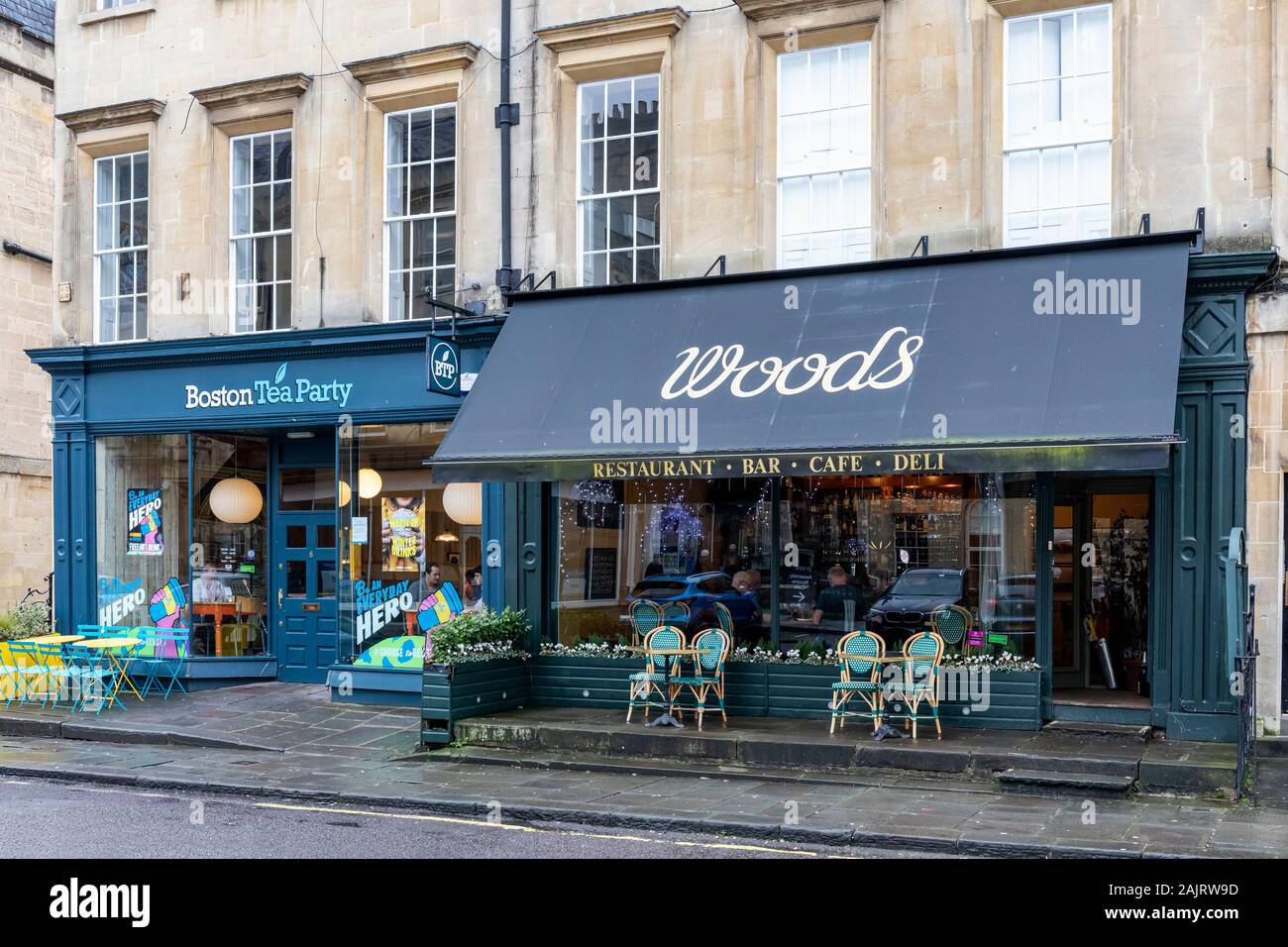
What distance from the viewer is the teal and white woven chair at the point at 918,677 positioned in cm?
1255

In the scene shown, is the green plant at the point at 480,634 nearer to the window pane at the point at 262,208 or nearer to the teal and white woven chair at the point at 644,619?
the teal and white woven chair at the point at 644,619

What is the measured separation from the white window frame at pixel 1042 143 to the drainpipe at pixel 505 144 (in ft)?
18.1

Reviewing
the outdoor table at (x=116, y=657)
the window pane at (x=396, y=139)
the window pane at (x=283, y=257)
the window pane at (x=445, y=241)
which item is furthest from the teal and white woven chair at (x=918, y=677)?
the window pane at (x=283, y=257)

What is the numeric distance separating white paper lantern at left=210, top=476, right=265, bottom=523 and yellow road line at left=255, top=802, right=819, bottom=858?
7.53 metres

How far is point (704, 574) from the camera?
14672 millimetres

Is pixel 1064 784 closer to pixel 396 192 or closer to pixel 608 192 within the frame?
pixel 608 192

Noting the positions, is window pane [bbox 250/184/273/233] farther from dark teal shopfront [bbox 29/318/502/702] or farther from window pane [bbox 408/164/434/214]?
window pane [bbox 408/164/434/214]

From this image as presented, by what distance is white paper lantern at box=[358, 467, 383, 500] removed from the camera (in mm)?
16891

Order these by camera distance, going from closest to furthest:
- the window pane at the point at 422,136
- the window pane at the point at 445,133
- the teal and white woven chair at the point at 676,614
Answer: the teal and white woven chair at the point at 676,614 → the window pane at the point at 445,133 → the window pane at the point at 422,136

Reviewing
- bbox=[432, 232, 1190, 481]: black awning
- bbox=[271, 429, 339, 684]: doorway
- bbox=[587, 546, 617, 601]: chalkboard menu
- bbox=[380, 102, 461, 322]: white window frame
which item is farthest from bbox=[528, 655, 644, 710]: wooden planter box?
bbox=[380, 102, 461, 322]: white window frame

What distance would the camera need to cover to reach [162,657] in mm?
18188

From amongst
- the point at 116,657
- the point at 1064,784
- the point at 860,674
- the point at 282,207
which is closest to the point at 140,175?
the point at 282,207

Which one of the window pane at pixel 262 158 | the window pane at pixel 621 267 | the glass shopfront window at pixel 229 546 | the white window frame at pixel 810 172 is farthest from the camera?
the glass shopfront window at pixel 229 546
